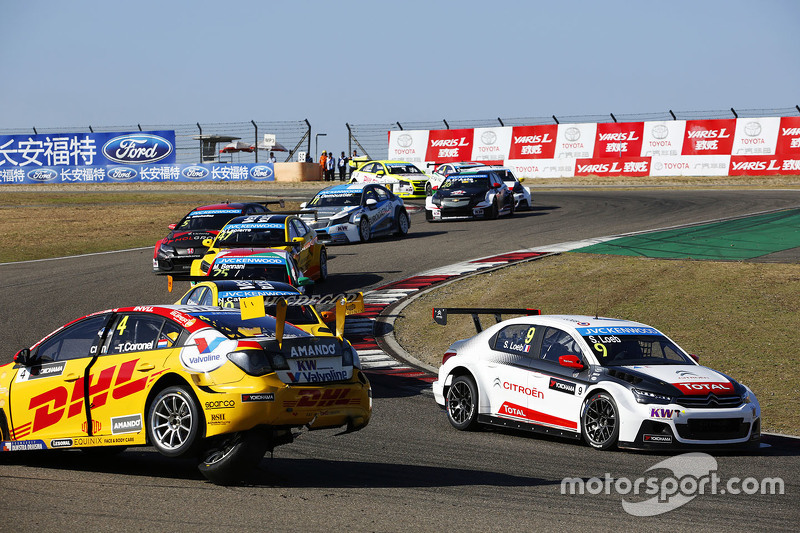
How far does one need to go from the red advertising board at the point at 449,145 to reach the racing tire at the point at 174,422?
134ft

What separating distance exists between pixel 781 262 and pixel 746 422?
1099 centimetres

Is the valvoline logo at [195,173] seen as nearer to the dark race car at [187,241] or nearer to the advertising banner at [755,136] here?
the advertising banner at [755,136]

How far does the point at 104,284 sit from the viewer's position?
812 inches

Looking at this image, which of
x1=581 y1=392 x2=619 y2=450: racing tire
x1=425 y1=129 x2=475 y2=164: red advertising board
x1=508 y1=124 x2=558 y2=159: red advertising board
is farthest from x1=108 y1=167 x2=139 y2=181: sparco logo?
x1=581 y1=392 x2=619 y2=450: racing tire

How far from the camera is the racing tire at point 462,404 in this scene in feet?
34.9

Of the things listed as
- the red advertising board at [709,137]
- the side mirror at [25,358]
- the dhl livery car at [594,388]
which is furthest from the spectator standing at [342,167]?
the side mirror at [25,358]

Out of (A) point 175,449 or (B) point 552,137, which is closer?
(A) point 175,449

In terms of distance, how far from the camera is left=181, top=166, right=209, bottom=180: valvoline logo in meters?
51.8

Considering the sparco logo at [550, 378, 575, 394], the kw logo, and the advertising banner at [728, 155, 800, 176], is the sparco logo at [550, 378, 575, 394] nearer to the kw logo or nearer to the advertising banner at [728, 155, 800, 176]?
the kw logo

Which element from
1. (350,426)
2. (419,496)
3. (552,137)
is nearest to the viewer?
(419,496)

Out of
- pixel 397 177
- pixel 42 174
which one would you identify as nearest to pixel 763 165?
pixel 397 177

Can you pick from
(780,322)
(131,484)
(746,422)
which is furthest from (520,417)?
(780,322)

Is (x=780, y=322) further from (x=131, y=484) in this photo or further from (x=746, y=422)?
(x=131, y=484)

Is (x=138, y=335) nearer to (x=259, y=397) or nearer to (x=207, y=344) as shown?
(x=207, y=344)
